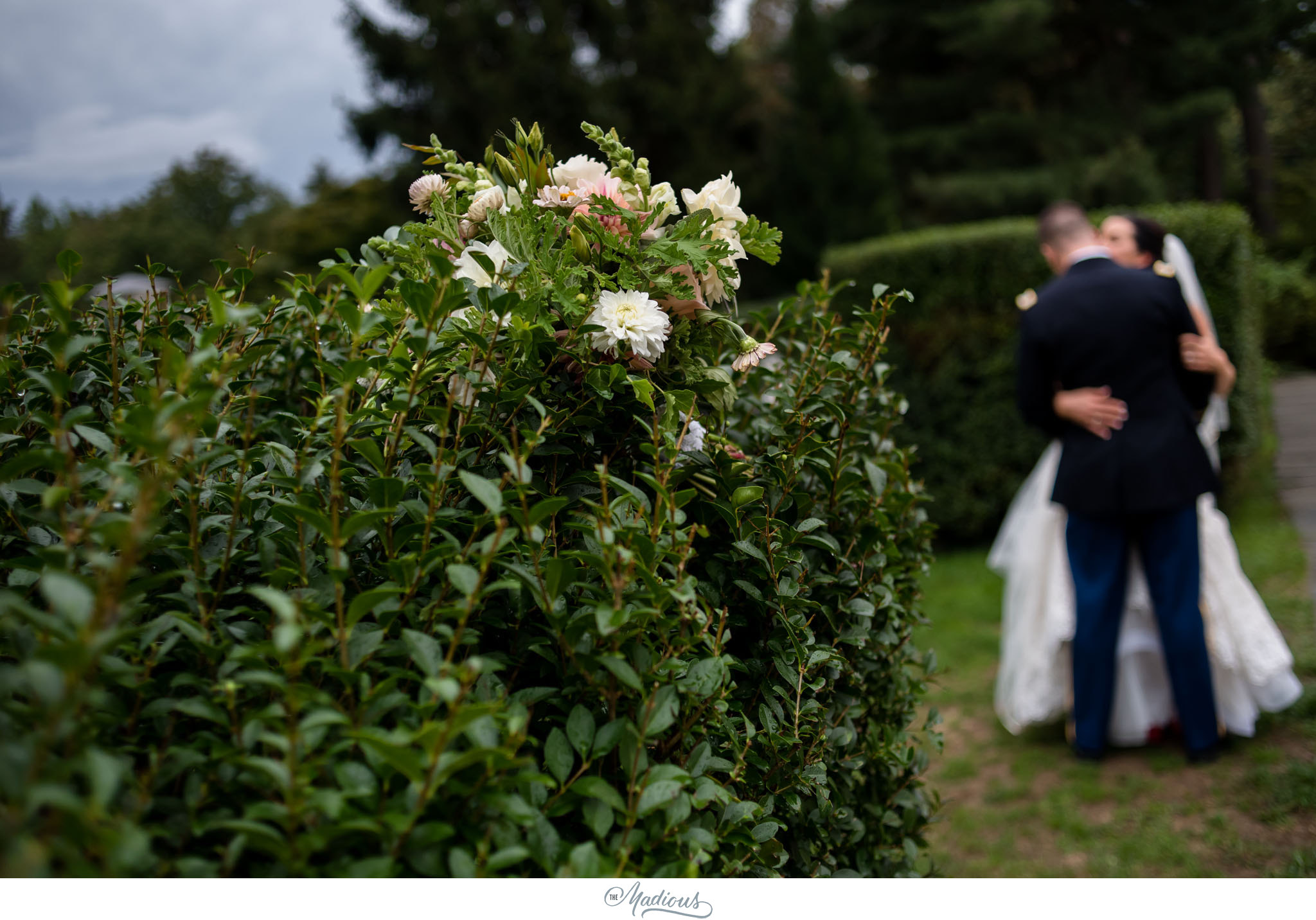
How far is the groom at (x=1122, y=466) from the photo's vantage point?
133 inches

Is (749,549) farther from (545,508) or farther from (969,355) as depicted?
(969,355)

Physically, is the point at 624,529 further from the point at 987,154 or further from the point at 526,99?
the point at 987,154

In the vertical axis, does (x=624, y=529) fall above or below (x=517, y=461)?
below

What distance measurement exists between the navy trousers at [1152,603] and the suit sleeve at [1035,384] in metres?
0.43

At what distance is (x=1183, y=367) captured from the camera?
3.52 meters

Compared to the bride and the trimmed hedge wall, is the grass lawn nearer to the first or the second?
the bride

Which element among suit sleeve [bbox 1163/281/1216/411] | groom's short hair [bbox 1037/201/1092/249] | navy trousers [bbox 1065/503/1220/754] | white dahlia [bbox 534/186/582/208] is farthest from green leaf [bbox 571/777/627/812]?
groom's short hair [bbox 1037/201/1092/249]

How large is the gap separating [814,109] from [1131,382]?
41.3 feet

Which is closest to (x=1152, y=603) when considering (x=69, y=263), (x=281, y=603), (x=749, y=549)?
(x=749, y=549)

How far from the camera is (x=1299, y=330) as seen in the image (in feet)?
33.8

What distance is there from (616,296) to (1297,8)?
3.88m
